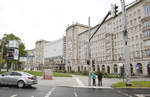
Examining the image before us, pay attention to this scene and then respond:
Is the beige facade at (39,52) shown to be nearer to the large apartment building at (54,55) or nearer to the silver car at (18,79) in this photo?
the large apartment building at (54,55)

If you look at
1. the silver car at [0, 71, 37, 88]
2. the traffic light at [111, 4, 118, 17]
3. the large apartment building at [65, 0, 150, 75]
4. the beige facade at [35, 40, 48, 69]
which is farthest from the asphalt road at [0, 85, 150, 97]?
the beige facade at [35, 40, 48, 69]

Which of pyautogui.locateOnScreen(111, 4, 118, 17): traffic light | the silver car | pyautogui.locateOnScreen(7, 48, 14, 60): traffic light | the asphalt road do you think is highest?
pyautogui.locateOnScreen(111, 4, 118, 17): traffic light

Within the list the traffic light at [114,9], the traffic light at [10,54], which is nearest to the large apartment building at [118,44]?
the traffic light at [114,9]

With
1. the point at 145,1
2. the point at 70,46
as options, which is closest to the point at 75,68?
the point at 70,46

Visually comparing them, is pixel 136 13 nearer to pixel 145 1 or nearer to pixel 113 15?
pixel 145 1

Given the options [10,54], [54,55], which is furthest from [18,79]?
[54,55]

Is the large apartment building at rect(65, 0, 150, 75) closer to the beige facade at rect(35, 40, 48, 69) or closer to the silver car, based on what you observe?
the silver car

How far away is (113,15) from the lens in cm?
1090

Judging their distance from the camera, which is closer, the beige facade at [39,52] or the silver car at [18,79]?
the silver car at [18,79]

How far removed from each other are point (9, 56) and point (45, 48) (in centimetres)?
11050

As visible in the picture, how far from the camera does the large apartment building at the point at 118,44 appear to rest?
4241 cm

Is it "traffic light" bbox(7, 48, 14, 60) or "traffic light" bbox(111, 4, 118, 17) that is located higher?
"traffic light" bbox(111, 4, 118, 17)

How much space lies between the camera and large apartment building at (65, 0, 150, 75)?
42.4 m

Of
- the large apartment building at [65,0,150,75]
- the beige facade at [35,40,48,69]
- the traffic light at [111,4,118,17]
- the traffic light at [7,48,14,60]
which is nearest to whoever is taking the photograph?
the traffic light at [111,4,118,17]
